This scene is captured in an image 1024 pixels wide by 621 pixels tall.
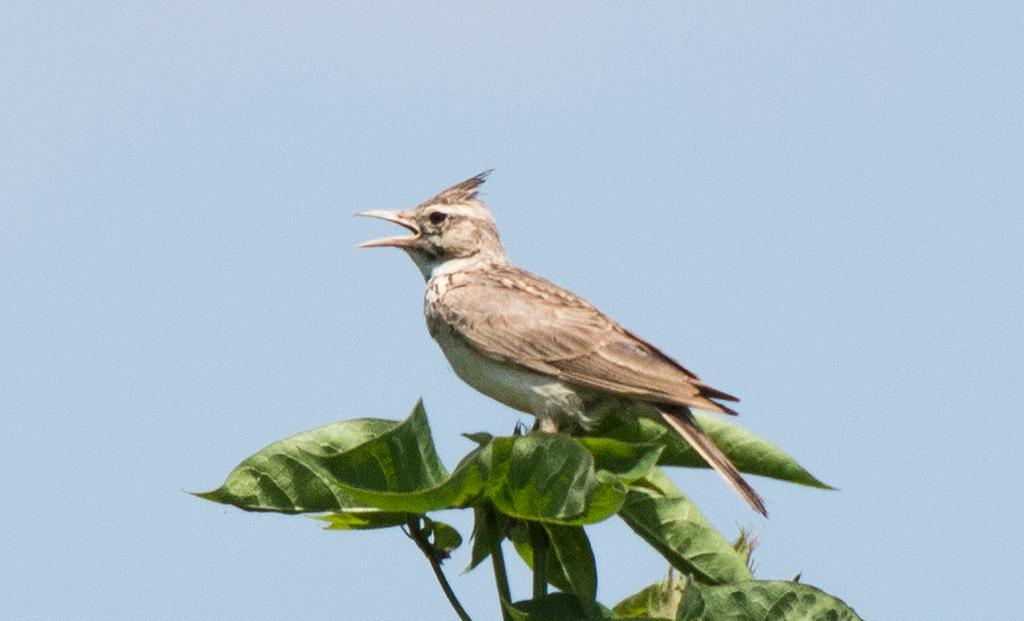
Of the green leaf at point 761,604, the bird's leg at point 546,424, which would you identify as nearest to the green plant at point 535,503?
the green leaf at point 761,604

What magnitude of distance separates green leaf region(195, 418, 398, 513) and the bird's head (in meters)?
5.05

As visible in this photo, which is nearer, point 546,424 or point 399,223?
point 546,424

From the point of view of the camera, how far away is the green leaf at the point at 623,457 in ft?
14.8

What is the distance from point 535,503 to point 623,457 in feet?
1.21

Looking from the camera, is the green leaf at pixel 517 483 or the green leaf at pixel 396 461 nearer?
the green leaf at pixel 517 483

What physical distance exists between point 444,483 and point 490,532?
18.1 inches

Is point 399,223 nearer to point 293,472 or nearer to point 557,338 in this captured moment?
point 557,338

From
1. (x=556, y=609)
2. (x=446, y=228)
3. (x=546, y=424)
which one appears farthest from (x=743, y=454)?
(x=446, y=228)

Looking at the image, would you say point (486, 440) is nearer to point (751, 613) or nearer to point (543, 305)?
point (751, 613)

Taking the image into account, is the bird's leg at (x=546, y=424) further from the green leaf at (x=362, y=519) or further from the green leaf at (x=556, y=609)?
the green leaf at (x=556, y=609)

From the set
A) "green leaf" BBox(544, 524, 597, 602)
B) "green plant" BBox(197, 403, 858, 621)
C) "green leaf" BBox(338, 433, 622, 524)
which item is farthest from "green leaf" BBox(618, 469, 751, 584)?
"green leaf" BBox(338, 433, 622, 524)

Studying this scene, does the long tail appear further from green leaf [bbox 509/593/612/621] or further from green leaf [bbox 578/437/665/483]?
green leaf [bbox 509/593/612/621]

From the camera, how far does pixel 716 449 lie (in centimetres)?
565

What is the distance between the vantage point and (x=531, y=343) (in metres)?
8.43
